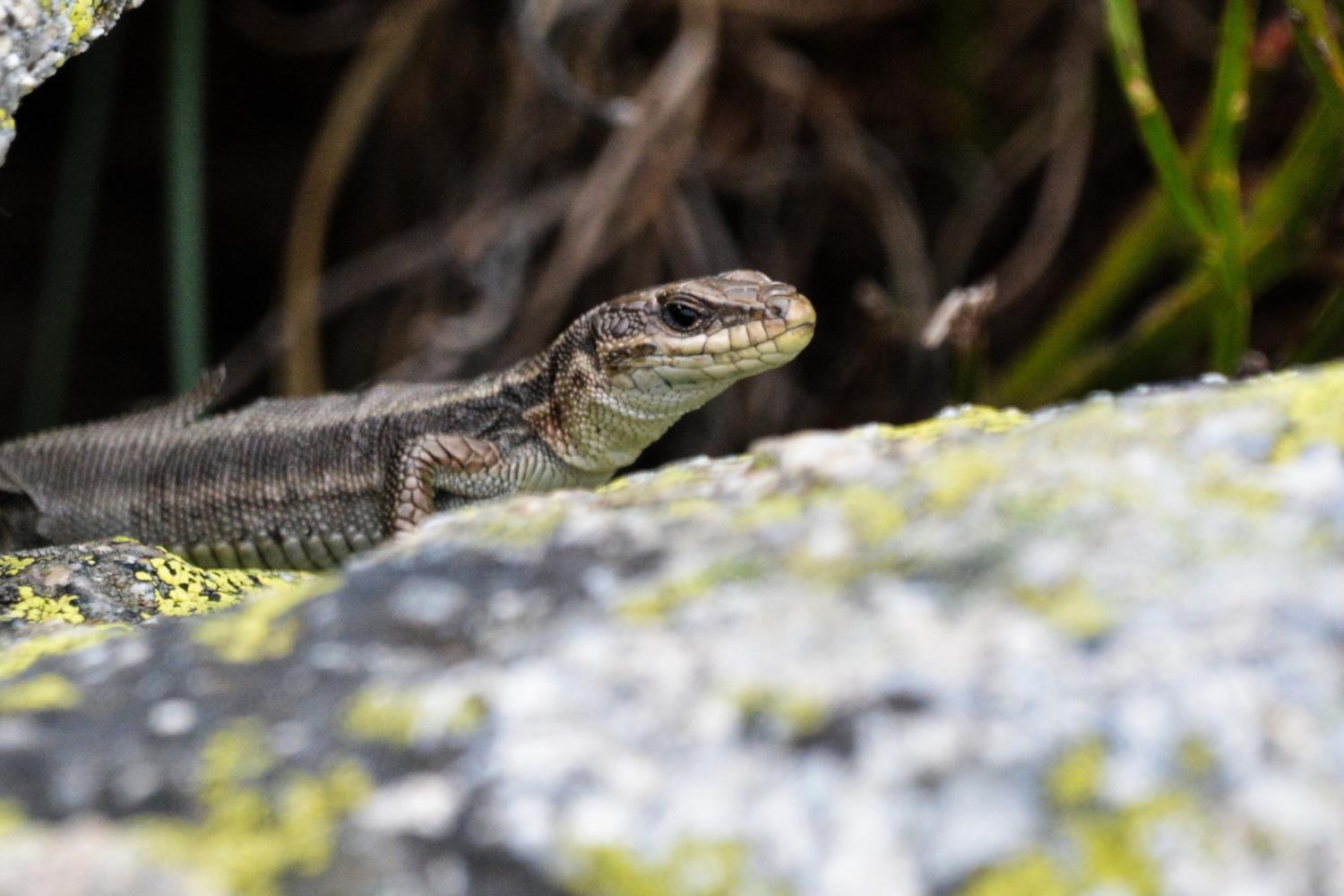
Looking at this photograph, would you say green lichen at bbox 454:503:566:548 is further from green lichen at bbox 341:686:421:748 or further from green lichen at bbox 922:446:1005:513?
green lichen at bbox 922:446:1005:513

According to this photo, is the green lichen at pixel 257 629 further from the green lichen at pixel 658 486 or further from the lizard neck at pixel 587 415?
the lizard neck at pixel 587 415

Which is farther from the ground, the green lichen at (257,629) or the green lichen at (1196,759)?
the green lichen at (257,629)

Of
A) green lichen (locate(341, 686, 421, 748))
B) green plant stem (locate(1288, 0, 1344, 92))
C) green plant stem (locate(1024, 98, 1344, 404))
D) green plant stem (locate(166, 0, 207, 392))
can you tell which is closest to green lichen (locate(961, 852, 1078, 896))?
green lichen (locate(341, 686, 421, 748))

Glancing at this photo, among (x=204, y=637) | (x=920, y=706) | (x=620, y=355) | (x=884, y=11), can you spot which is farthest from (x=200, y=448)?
(x=884, y=11)

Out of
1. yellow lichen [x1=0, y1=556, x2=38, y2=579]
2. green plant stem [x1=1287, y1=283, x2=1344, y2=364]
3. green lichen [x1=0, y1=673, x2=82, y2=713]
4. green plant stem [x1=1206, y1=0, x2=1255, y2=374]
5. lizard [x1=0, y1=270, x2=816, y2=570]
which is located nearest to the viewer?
green lichen [x1=0, y1=673, x2=82, y2=713]

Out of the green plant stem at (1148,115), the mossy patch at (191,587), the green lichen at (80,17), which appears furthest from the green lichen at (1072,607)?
the green plant stem at (1148,115)

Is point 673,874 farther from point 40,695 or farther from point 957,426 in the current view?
point 957,426
